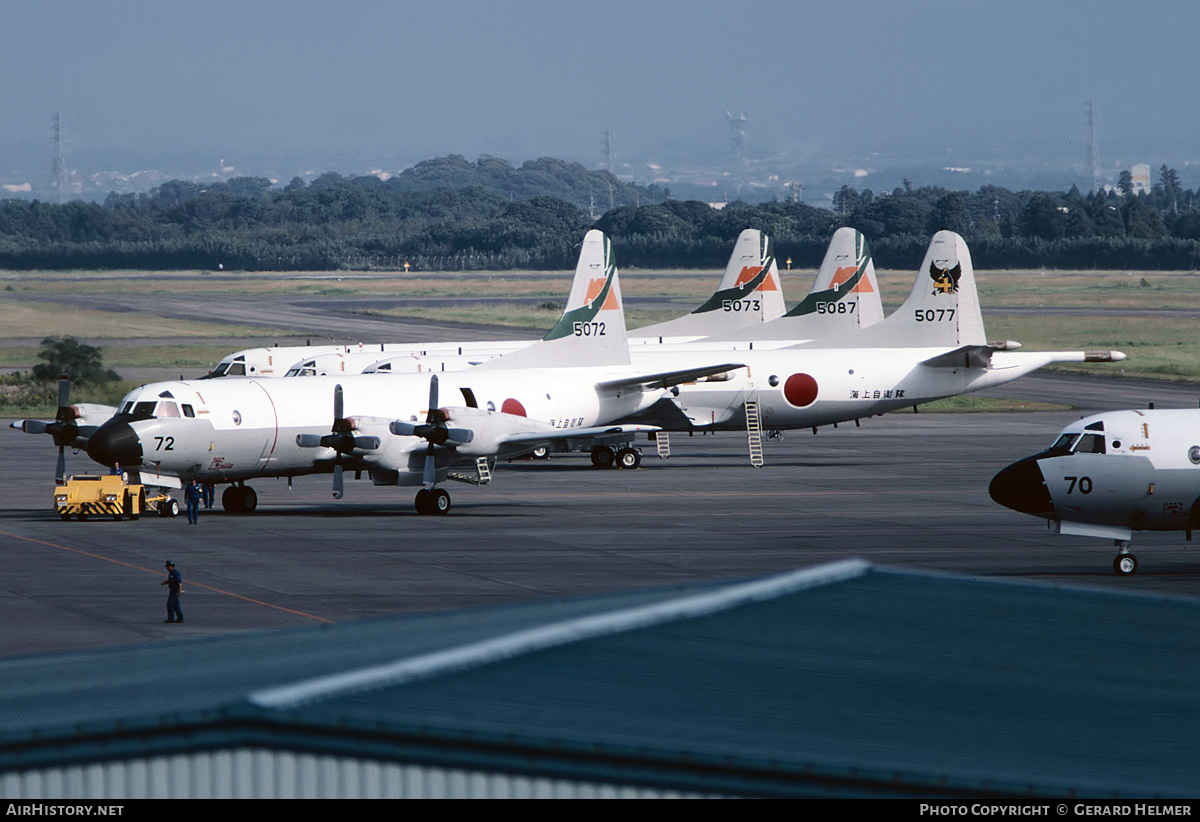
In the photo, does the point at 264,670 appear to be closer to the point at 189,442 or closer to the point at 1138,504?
the point at 1138,504

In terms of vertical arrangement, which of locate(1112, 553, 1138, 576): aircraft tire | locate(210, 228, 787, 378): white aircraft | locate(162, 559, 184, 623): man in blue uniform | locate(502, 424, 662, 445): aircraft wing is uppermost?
locate(210, 228, 787, 378): white aircraft

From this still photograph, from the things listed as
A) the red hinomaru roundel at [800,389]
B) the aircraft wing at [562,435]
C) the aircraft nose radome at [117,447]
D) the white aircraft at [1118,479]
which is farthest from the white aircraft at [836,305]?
the white aircraft at [1118,479]

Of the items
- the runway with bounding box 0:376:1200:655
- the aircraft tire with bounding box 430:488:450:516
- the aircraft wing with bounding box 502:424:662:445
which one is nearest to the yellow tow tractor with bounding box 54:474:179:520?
the runway with bounding box 0:376:1200:655

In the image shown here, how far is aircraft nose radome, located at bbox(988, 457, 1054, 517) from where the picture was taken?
106 ft

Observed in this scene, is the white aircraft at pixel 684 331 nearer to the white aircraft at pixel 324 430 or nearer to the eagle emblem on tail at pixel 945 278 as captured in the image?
the eagle emblem on tail at pixel 945 278

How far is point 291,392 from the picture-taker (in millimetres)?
42844

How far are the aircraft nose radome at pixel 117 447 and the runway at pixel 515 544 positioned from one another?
6.04ft

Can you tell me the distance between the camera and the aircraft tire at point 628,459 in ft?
181

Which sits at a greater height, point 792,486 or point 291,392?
point 291,392

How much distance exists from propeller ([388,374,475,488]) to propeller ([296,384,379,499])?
0.89 meters

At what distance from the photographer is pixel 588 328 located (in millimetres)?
53031

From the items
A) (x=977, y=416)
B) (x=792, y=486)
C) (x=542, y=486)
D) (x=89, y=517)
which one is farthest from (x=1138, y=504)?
(x=977, y=416)

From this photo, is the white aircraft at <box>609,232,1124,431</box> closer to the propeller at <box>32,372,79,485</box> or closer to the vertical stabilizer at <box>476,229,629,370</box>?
the vertical stabilizer at <box>476,229,629,370</box>

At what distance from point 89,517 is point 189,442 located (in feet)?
12.1
